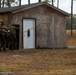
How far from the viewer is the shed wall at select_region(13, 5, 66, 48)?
28.8 meters

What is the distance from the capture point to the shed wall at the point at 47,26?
1134 inches

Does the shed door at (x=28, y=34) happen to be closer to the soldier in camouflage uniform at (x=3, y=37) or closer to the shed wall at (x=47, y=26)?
the shed wall at (x=47, y=26)

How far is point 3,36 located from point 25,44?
343 centimetres

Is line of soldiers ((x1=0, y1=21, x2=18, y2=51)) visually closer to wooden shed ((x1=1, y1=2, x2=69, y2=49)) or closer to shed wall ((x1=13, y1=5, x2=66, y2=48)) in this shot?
wooden shed ((x1=1, y1=2, x2=69, y2=49))

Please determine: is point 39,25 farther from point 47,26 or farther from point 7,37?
point 7,37

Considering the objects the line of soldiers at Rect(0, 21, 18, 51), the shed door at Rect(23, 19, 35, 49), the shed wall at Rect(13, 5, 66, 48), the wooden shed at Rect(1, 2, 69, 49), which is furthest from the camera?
the shed wall at Rect(13, 5, 66, 48)

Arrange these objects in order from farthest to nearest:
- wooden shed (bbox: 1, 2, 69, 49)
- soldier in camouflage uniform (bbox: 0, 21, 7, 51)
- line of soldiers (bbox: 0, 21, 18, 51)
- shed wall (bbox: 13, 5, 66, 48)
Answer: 1. shed wall (bbox: 13, 5, 66, 48)
2. wooden shed (bbox: 1, 2, 69, 49)
3. line of soldiers (bbox: 0, 21, 18, 51)
4. soldier in camouflage uniform (bbox: 0, 21, 7, 51)

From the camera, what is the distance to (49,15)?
29.8m

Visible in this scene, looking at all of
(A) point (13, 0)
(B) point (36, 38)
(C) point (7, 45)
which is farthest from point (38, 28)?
(A) point (13, 0)

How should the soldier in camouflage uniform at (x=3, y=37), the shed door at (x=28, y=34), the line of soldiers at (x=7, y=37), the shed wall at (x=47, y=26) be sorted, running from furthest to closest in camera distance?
the shed wall at (x=47, y=26), the shed door at (x=28, y=34), the line of soldiers at (x=7, y=37), the soldier in camouflage uniform at (x=3, y=37)

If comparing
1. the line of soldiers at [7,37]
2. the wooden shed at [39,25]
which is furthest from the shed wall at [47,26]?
the line of soldiers at [7,37]

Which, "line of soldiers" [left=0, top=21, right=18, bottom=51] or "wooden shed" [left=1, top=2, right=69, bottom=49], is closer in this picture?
"line of soldiers" [left=0, top=21, right=18, bottom=51]

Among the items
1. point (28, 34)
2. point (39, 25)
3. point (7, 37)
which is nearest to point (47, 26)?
point (39, 25)

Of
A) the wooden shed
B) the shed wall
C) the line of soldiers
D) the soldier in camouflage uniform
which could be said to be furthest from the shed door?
the soldier in camouflage uniform
